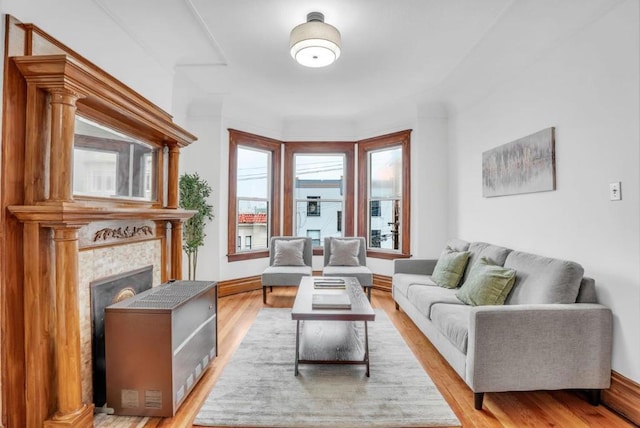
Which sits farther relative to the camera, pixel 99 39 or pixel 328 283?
pixel 328 283

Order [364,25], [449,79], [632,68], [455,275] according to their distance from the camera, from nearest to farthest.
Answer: [632,68], [364,25], [455,275], [449,79]

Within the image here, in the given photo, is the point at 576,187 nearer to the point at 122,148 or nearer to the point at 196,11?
the point at 196,11

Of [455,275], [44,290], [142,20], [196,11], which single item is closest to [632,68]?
[455,275]

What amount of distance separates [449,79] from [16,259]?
4078mm

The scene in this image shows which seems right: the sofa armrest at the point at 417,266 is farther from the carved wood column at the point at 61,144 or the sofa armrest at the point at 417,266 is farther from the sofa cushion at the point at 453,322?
the carved wood column at the point at 61,144

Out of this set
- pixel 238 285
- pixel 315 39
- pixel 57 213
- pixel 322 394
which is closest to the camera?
pixel 57 213

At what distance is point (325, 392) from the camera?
2186 millimetres

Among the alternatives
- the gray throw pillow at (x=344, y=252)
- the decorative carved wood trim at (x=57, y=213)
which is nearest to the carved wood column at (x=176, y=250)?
the decorative carved wood trim at (x=57, y=213)

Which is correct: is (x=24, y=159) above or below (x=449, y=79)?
below

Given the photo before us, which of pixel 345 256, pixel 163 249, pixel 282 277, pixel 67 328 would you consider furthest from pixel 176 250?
pixel 345 256

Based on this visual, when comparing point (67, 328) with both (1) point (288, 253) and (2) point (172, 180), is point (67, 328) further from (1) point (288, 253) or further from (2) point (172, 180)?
(1) point (288, 253)

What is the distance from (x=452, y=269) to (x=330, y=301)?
4.92 ft

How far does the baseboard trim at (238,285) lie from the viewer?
4.68 metres

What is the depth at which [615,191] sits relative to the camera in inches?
82.4
